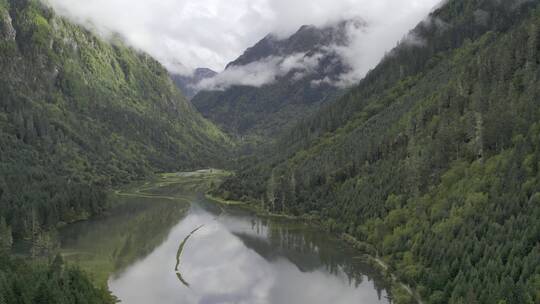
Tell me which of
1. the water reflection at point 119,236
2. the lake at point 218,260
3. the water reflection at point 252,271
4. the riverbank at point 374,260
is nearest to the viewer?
the riverbank at point 374,260

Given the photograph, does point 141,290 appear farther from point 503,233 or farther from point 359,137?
point 359,137

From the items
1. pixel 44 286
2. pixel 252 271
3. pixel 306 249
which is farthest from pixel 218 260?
pixel 44 286

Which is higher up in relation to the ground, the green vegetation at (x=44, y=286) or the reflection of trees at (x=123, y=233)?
the reflection of trees at (x=123, y=233)

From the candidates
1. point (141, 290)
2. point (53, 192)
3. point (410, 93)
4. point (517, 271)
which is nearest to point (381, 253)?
point (517, 271)

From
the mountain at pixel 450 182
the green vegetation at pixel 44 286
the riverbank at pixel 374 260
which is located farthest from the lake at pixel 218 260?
the green vegetation at pixel 44 286

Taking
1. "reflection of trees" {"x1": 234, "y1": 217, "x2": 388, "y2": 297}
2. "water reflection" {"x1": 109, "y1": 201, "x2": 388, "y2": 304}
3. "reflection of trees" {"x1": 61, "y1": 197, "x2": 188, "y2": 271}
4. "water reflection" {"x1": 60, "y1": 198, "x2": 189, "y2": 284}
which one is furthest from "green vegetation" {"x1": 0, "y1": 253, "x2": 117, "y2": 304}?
"reflection of trees" {"x1": 234, "y1": 217, "x2": 388, "y2": 297}

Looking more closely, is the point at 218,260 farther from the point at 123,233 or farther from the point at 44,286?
the point at 44,286

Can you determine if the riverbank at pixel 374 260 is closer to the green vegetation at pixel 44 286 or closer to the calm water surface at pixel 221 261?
the calm water surface at pixel 221 261
